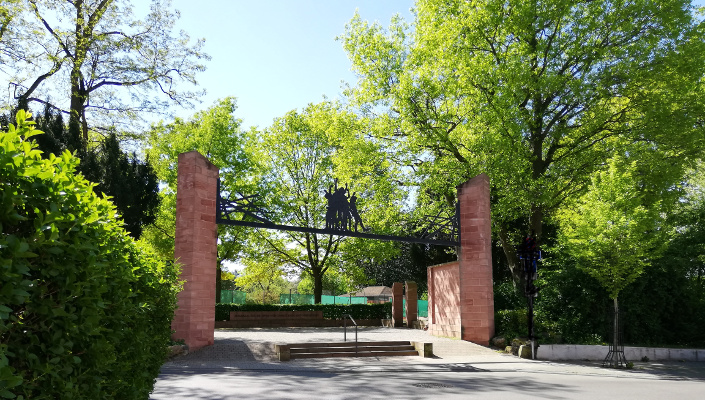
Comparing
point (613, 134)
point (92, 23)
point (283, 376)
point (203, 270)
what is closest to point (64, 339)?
point (283, 376)

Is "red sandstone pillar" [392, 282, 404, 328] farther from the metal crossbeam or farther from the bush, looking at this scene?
the bush

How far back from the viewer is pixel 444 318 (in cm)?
2259

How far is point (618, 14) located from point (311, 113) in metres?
19.6

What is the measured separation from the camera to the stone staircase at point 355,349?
17.2 metres

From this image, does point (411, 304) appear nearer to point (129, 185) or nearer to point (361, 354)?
point (361, 354)

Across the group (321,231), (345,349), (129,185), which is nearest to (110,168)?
(129,185)

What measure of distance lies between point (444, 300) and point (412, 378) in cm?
975

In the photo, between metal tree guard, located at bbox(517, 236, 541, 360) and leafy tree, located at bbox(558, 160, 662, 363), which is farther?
metal tree guard, located at bbox(517, 236, 541, 360)

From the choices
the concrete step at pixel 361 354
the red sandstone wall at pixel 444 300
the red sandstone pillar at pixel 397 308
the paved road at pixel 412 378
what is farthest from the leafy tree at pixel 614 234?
the red sandstone pillar at pixel 397 308

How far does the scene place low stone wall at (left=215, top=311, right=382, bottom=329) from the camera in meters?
31.2

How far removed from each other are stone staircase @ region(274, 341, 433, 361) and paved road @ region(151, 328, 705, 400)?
56 centimetres

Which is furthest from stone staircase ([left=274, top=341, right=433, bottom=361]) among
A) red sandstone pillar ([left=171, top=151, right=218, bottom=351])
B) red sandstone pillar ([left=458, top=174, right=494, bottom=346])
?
red sandstone pillar ([left=458, top=174, right=494, bottom=346])

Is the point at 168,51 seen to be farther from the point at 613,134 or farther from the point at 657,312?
the point at 657,312

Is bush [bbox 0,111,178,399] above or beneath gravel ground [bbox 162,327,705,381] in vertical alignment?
above
